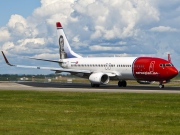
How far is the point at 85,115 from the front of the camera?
22.9 m

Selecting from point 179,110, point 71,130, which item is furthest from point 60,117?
point 179,110

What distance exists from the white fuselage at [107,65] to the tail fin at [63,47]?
1937mm

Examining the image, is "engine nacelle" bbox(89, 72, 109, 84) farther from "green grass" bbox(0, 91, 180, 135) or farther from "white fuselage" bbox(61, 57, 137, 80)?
"green grass" bbox(0, 91, 180, 135)

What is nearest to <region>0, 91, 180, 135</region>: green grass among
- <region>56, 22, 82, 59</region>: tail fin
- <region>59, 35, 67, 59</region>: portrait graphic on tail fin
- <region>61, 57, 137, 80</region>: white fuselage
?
<region>61, 57, 137, 80</region>: white fuselage

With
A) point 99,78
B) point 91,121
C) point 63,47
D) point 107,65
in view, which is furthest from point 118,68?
point 91,121

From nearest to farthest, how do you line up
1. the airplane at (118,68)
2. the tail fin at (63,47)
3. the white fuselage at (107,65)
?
the airplane at (118,68) < the white fuselage at (107,65) < the tail fin at (63,47)

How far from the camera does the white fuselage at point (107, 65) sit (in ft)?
200

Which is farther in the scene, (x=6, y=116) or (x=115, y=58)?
(x=115, y=58)

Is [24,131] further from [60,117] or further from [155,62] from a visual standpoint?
[155,62]

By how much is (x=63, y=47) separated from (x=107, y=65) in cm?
1242

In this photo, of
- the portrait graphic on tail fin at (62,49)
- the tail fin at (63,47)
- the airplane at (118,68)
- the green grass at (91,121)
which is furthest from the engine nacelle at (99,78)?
the green grass at (91,121)

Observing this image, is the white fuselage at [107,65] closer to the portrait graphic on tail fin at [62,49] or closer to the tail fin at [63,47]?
the tail fin at [63,47]

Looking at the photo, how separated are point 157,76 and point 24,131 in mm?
41871

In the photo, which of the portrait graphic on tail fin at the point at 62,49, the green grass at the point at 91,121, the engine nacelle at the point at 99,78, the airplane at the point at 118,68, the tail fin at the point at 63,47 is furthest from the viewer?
the portrait graphic on tail fin at the point at 62,49
